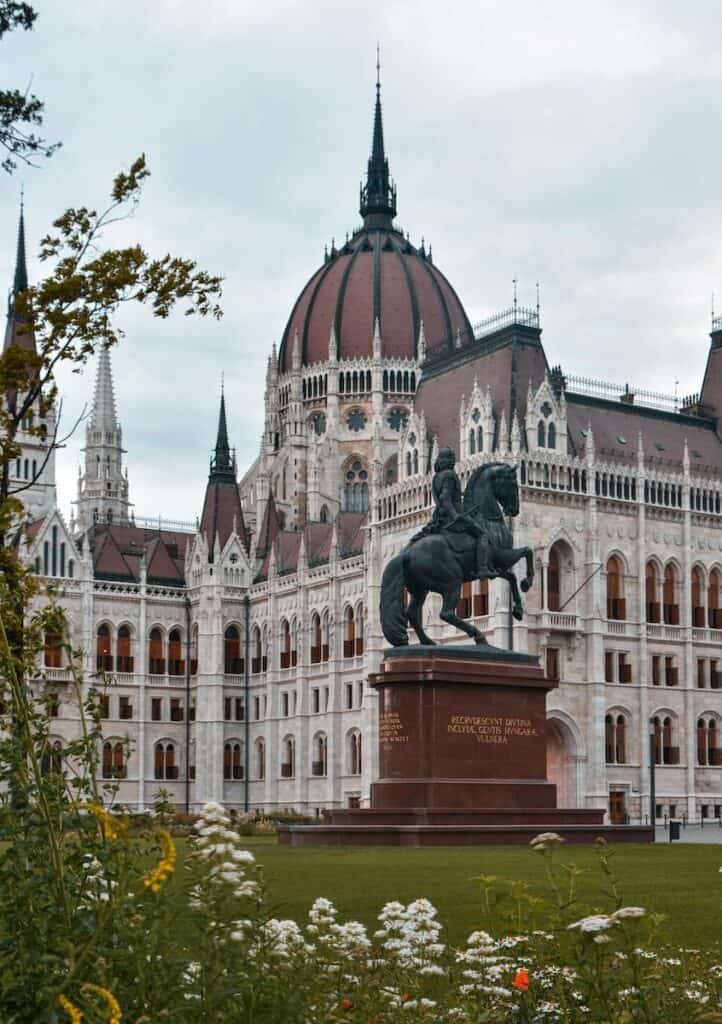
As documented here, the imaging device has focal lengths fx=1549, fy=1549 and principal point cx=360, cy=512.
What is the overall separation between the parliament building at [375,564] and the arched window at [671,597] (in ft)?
0.35

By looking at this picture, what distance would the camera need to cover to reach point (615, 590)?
232 feet

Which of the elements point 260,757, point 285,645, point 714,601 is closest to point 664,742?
point 714,601

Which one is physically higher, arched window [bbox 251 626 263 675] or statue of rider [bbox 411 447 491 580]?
statue of rider [bbox 411 447 491 580]

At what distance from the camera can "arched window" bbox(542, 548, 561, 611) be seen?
68.9m

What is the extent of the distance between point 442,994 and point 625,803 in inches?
2313

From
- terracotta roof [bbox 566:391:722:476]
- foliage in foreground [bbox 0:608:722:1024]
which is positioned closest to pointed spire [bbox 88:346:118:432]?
terracotta roof [bbox 566:391:722:476]

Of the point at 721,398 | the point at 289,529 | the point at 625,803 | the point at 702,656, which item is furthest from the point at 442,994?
the point at 289,529

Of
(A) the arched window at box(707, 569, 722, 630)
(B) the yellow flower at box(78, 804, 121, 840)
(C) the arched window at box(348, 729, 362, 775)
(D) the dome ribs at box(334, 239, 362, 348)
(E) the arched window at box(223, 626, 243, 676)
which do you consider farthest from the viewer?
(D) the dome ribs at box(334, 239, 362, 348)

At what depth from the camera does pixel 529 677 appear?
116ft

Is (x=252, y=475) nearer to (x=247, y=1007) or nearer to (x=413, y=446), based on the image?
(x=413, y=446)

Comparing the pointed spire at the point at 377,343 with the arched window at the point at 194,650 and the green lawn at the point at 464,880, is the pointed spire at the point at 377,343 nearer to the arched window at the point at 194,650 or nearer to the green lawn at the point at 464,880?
the arched window at the point at 194,650

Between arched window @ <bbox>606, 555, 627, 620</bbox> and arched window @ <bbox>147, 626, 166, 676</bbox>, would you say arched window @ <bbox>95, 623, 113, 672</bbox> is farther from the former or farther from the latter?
arched window @ <bbox>606, 555, 627, 620</bbox>

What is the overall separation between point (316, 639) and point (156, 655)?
1225 centimetres

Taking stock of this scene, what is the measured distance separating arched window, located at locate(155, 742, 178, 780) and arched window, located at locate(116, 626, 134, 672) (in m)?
5.05
